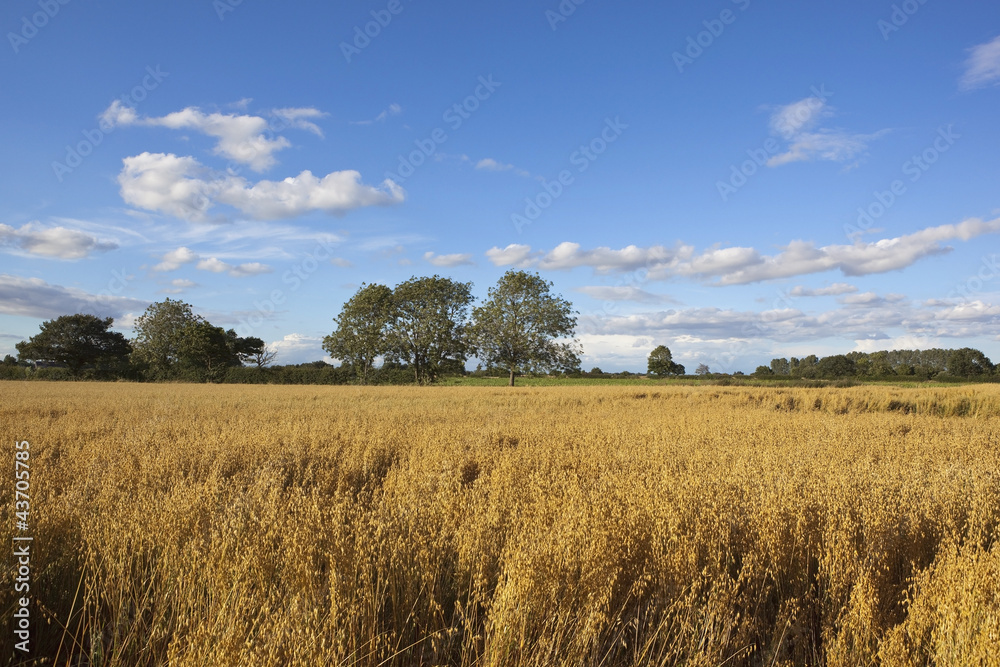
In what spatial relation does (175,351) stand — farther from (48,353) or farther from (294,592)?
(294,592)

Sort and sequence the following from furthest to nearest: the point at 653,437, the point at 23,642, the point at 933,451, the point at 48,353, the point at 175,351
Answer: the point at 175,351
the point at 48,353
the point at 653,437
the point at 933,451
the point at 23,642

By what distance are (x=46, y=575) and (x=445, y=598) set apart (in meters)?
2.48

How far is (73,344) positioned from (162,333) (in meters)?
9.21

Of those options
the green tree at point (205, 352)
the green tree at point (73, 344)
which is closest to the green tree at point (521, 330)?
the green tree at point (205, 352)

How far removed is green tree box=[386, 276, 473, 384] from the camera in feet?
159

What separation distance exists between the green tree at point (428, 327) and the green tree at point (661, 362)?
5760 cm

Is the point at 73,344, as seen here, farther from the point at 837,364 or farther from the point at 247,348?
the point at 837,364

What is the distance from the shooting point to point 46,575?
3197 mm

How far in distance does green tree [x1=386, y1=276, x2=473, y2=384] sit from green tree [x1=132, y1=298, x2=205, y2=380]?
3182 centimetres

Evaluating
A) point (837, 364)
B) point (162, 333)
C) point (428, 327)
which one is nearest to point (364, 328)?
point (428, 327)

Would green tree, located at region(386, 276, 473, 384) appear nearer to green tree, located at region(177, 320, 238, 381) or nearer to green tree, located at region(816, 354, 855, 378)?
green tree, located at region(177, 320, 238, 381)

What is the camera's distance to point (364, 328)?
165 feet

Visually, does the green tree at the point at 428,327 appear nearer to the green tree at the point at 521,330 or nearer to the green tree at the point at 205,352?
the green tree at the point at 521,330

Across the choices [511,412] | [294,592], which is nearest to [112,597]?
[294,592]
